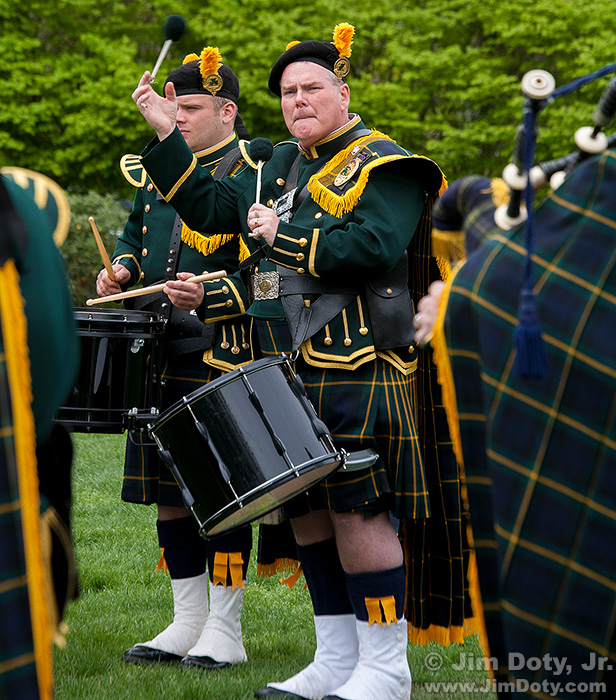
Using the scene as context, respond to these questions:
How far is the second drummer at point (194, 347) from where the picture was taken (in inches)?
149

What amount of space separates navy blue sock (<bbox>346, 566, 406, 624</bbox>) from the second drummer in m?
0.76

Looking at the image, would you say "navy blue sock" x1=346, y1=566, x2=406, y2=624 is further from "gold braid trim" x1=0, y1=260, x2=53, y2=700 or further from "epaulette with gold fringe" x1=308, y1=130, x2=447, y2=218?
"gold braid trim" x1=0, y1=260, x2=53, y2=700

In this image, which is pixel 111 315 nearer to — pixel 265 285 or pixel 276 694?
pixel 265 285

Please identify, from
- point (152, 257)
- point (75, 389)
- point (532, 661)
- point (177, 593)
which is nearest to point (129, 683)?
point (177, 593)

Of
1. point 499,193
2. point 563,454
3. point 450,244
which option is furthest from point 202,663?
point 499,193

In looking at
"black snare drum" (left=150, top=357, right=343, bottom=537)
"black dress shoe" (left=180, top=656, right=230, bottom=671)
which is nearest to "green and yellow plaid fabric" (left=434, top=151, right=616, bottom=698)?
"black snare drum" (left=150, top=357, right=343, bottom=537)

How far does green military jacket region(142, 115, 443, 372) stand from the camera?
3.21 m

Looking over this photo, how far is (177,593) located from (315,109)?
2026mm

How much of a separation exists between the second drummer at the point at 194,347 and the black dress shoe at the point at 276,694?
39 centimetres

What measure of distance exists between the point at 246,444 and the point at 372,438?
45cm

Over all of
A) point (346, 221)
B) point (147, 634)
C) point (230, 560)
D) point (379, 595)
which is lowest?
point (147, 634)

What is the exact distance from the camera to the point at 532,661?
192cm

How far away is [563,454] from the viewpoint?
193 cm

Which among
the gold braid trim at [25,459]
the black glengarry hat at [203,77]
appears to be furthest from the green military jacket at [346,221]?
the gold braid trim at [25,459]
